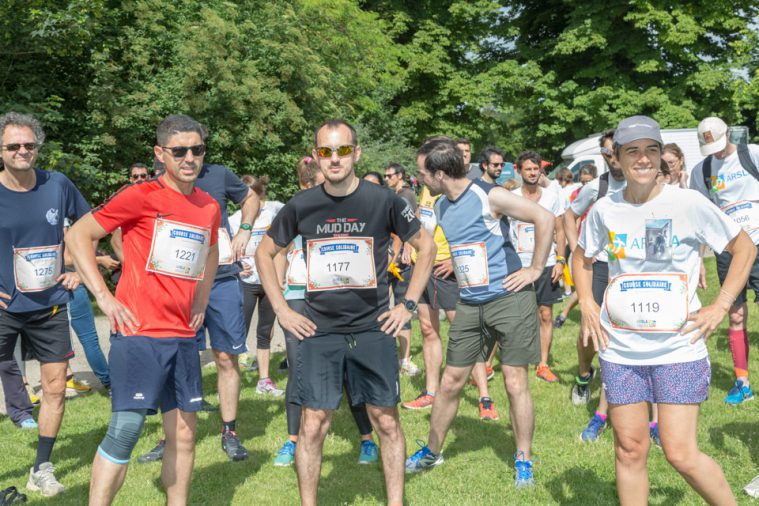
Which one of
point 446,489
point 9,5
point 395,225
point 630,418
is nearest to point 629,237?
point 630,418

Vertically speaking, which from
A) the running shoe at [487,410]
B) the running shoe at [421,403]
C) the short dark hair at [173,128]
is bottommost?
the running shoe at [421,403]

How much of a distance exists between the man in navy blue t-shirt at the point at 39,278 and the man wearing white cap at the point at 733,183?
5286mm

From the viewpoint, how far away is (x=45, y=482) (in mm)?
5203

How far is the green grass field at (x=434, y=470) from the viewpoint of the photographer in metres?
4.99

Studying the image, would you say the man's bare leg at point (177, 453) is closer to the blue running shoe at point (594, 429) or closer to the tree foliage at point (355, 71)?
the blue running shoe at point (594, 429)

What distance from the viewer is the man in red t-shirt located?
396cm

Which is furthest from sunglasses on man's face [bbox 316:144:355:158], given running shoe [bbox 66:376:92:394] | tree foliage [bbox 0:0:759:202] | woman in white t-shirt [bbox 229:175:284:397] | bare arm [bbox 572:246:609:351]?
tree foliage [bbox 0:0:759:202]

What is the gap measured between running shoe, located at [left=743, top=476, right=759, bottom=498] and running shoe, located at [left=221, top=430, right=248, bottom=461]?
3.49 m

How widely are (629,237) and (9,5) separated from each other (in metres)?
12.4

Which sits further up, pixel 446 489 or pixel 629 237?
pixel 629 237

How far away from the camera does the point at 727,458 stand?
5352 millimetres

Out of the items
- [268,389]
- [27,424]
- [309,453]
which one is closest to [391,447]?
[309,453]

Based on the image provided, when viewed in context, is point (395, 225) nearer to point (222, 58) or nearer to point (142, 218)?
point (142, 218)

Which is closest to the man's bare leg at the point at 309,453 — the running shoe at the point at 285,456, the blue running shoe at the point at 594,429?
the running shoe at the point at 285,456
